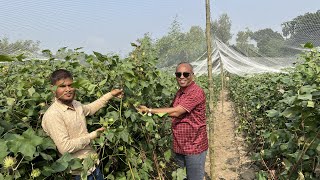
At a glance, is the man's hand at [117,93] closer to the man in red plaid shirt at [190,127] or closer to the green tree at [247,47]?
the man in red plaid shirt at [190,127]

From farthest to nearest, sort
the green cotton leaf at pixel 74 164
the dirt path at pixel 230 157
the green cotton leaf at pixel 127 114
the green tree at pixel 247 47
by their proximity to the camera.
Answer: the green tree at pixel 247 47, the dirt path at pixel 230 157, the green cotton leaf at pixel 127 114, the green cotton leaf at pixel 74 164

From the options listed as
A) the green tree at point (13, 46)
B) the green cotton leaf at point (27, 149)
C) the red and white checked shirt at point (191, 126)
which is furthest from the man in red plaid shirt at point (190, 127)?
the green tree at point (13, 46)

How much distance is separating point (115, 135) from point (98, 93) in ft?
1.42

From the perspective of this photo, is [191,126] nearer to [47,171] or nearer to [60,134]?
[60,134]

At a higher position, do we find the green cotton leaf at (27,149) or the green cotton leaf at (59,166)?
the green cotton leaf at (27,149)

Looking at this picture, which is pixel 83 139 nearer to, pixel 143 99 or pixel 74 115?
pixel 74 115

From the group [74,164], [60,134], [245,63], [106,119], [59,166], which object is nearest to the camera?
[59,166]

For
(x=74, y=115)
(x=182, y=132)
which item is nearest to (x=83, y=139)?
(x=74, y=115)

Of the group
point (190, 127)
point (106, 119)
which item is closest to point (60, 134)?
point (106, 119)

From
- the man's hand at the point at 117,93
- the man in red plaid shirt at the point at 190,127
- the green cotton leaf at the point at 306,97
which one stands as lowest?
the man in red plaid shirt at the point at 190,127

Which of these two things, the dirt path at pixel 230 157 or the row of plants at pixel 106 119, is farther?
the dirt path at pixel 230 157

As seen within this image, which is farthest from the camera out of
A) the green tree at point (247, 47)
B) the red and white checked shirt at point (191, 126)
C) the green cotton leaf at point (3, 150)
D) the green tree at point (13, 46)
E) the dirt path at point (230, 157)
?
the green tree at point (247, 47)

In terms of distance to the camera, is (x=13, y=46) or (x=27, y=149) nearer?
(x=27, y=149)

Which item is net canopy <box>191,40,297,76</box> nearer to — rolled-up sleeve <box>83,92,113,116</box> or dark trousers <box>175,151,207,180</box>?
dark trousers <box>175,151,207,180</box>
